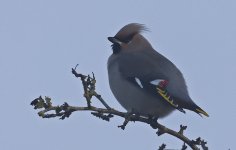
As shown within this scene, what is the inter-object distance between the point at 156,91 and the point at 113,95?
2.18 ft

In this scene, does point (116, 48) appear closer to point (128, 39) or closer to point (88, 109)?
point (128, 39)

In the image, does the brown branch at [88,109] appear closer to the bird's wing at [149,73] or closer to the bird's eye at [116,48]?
the bird's wing at [149,73]

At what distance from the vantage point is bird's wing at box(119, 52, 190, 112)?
188 inches

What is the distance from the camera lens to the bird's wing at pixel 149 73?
4.78 metres

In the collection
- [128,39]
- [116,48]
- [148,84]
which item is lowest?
[148,84]

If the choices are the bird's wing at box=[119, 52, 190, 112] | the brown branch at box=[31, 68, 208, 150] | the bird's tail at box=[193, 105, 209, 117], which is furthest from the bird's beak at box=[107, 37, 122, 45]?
the brown branch at box=[31, 68, 208, 150]

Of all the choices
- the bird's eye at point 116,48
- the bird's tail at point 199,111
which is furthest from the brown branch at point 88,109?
the bird's eye at point 116,48

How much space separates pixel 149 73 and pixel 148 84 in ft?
0.66

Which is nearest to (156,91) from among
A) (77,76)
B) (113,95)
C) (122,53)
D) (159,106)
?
(159,106)

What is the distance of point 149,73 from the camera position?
5145mm

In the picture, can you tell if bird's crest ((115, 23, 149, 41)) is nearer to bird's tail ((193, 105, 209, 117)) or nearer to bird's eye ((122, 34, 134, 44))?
bird's eye ((122, 34, 134, 44))

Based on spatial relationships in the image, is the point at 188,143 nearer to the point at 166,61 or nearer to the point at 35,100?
the point at 35,100

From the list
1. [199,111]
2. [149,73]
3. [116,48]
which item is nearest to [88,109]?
[199,111]

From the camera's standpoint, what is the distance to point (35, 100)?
10.4ft
